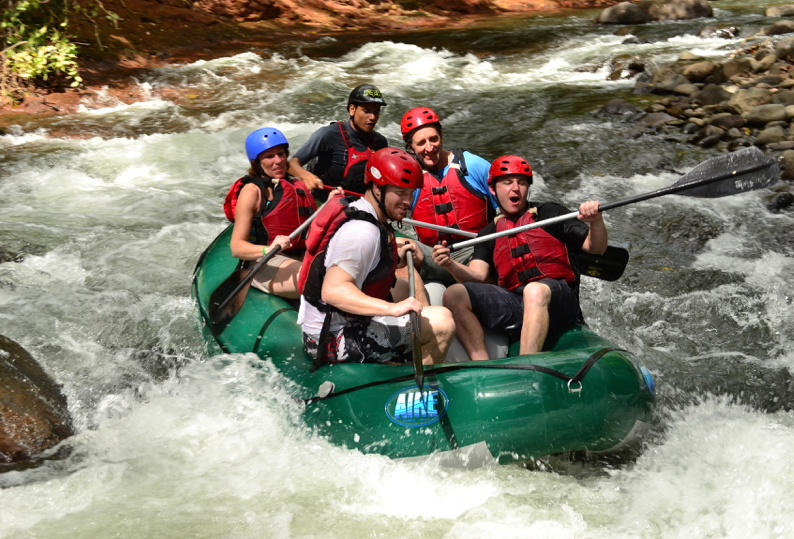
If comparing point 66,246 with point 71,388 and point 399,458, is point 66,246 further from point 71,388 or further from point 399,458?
point 399,458

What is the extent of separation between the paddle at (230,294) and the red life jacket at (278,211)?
143 millimetres

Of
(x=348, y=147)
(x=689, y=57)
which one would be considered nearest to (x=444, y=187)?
(x=348, y=147)

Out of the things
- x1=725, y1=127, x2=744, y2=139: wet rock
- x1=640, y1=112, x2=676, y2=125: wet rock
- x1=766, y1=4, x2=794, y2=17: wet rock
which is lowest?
x1=725, y1=127, x2=744, y2=139: wet rock

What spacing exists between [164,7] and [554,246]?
11.8 m

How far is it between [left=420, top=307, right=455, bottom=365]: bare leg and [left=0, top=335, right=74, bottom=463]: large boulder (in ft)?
6.88

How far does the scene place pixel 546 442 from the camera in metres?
3.42

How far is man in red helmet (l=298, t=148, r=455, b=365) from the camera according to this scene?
10.7ft

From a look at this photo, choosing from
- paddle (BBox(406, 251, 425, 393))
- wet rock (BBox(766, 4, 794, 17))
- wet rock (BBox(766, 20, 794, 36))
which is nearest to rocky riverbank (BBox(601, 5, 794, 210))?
wet rock (BBox(766, 20, 794, 36))

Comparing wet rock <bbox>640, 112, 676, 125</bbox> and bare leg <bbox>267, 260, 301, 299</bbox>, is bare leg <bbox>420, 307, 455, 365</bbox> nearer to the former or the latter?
bare leg <bbox>267, 260, 301, 299</bbox>

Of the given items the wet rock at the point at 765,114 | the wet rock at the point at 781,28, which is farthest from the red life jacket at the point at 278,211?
the wet rock at the point at 781,28

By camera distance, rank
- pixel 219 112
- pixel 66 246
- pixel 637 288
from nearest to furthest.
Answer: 1. pixel 637 288
2. pixel 66 246
3. pixel 219 112

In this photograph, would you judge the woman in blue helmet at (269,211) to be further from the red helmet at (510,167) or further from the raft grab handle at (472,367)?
the red helmet at (510,167)

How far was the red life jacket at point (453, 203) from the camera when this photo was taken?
4.72m

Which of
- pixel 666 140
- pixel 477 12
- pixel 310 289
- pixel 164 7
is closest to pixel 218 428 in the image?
pixel 310 289
